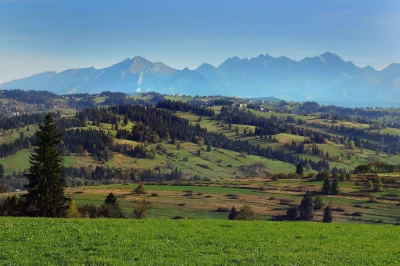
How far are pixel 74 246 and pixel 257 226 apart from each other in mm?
17922

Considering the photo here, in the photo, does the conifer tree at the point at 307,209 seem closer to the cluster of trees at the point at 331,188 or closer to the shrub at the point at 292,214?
the shrub at the point at 292,214

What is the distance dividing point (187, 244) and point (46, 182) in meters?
41.5

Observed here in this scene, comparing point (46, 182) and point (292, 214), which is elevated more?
point (46, 182)

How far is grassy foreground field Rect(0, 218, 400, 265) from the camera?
21391 millimetres

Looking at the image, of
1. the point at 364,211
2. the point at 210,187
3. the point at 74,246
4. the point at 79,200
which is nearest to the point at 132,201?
the point at 79,200

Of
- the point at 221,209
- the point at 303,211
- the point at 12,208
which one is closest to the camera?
the point at 12,208

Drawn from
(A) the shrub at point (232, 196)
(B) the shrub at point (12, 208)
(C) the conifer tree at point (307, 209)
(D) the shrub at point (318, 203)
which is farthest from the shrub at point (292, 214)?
(B) the shrub at point (12, 208)

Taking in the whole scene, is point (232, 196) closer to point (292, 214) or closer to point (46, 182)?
point (292, 214)

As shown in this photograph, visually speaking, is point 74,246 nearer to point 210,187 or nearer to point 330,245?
point 330,245

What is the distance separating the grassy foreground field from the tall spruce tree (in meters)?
30.0

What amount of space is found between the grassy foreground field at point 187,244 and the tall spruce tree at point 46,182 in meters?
30.0

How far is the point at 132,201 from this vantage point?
4407 inches

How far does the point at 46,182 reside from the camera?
5909 cm

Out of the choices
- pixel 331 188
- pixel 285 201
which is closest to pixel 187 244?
Result: pixel 285 201
